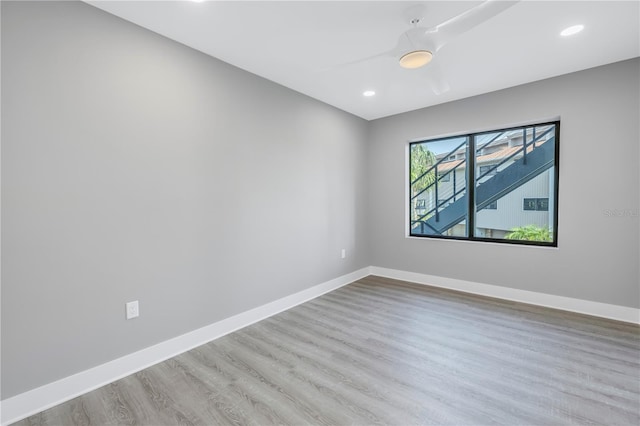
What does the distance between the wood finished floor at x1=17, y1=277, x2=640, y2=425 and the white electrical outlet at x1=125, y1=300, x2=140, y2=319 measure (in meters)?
0.41

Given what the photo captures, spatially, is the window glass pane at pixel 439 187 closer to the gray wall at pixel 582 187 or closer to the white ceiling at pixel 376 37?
the gray wall at pixel 582 187

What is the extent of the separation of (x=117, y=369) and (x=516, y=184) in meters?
4.36

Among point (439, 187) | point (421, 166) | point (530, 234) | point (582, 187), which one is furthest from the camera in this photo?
point (421, 166)

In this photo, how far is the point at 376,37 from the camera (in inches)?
89.7

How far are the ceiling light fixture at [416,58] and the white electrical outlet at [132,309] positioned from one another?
2.55m

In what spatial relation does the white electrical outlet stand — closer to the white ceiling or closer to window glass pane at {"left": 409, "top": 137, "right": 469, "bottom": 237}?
the white ceiling

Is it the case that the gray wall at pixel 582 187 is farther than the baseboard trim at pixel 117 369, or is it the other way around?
the gray wall at pixel 582 187

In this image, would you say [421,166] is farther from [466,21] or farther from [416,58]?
[466,21]

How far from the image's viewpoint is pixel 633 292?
Answer: 275 cm

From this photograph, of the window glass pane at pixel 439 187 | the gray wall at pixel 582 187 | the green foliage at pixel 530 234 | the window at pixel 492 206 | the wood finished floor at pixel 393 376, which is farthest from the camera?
the window glass pane at pixel 439 187

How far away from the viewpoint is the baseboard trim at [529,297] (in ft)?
9.21

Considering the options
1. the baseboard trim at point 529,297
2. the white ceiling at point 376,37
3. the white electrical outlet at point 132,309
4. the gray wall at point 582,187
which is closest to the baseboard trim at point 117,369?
the white electrical outlet at point 132,309

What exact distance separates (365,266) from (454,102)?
262cm

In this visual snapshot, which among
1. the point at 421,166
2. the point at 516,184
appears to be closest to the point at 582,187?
the point at 516,184
